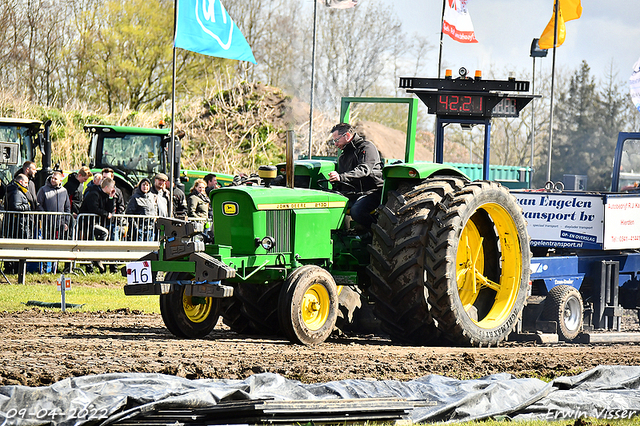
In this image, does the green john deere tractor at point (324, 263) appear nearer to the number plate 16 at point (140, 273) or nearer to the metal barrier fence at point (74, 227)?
the number plate 16 at point (140, 273)

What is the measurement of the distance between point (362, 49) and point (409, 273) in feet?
112

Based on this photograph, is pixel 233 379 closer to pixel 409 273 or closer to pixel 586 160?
pixel 409 273

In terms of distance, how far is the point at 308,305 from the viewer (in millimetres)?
7730

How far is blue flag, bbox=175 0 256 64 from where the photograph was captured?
13.6 m

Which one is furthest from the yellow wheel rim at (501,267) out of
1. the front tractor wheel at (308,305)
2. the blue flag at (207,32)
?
the blue flag at (207,32)

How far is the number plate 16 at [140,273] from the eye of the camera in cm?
764

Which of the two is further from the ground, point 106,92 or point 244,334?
point 106,92

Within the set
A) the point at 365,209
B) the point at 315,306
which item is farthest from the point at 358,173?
the point at 315,306

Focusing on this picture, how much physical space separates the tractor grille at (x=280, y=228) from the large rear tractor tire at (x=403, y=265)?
79 cm

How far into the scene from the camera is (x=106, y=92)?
3569 centimetres

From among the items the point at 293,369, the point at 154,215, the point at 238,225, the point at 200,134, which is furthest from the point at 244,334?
the point at 200,134

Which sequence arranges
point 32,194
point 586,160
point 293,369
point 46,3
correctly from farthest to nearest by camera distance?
point 586,160, point 46,3, point 32,194, point 293,369

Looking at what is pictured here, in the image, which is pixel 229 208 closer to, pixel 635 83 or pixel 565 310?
pixel 565 310

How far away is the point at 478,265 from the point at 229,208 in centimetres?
283
